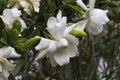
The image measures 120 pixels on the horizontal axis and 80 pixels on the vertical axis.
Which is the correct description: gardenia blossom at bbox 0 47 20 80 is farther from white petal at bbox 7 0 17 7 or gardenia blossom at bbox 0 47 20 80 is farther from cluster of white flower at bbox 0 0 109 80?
white petal at bbox 7 0 17 7

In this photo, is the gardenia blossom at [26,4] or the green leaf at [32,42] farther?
the gardenia blossom at [26,4]

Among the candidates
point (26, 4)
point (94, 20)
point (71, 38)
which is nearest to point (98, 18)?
point (94, 20)

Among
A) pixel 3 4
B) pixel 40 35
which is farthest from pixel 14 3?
pixel 40 35

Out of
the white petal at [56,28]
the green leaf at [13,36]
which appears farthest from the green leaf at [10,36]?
the white petal at [56,28]

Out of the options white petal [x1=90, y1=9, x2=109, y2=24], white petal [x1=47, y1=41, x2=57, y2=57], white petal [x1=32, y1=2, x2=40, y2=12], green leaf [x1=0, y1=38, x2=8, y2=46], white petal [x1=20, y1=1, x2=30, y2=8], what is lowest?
white petal [x1=47, y1=41, x2=57, y2=57]

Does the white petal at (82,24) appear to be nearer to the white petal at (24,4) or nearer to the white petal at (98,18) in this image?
the white petal at (98,18)

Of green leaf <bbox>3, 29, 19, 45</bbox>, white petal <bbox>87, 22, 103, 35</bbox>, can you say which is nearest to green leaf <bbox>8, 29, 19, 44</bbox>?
green leaf <bbox>3, 29, 19, 45</bbox>
